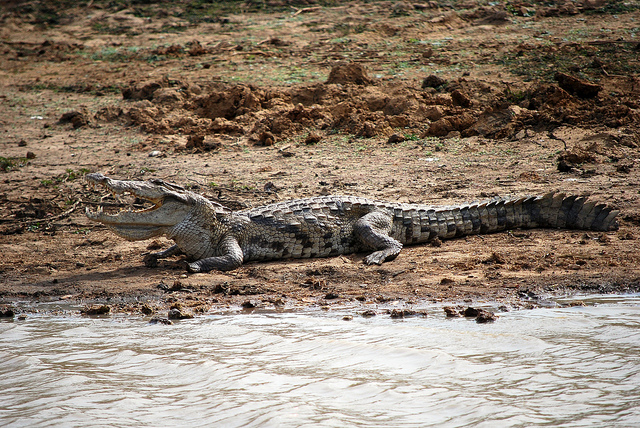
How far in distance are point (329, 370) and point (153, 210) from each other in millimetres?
2993

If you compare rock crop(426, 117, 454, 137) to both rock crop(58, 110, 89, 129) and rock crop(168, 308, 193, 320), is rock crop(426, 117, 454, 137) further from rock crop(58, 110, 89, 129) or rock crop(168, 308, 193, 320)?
rock crop(58, 110, 89, 129)

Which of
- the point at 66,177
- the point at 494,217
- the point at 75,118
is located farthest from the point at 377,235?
the point at 75,118

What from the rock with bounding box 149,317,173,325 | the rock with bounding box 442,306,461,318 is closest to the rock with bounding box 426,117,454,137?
the rock with bounding box 442,306,461,318

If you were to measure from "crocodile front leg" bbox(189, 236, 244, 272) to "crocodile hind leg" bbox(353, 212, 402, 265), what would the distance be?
4.04 feet

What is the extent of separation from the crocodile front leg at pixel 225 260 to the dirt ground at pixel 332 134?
5.8 inches

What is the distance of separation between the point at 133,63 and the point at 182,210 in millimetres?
7878

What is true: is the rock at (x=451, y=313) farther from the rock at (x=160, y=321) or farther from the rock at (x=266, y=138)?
the rock at (x=266, y=138)

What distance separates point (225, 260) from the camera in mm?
5734

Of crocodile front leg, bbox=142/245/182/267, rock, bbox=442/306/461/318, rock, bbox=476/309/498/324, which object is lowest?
crocodile front leg, bbox=142/245/182/267

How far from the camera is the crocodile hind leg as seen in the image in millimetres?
5766

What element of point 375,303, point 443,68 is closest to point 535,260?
point 375,303

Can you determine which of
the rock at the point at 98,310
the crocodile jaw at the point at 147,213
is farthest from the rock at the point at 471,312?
the crocodile jaw at the point at 147,213

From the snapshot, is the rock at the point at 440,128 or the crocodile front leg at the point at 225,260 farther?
the rock at the point at 440,128

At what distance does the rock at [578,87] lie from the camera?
868cm
